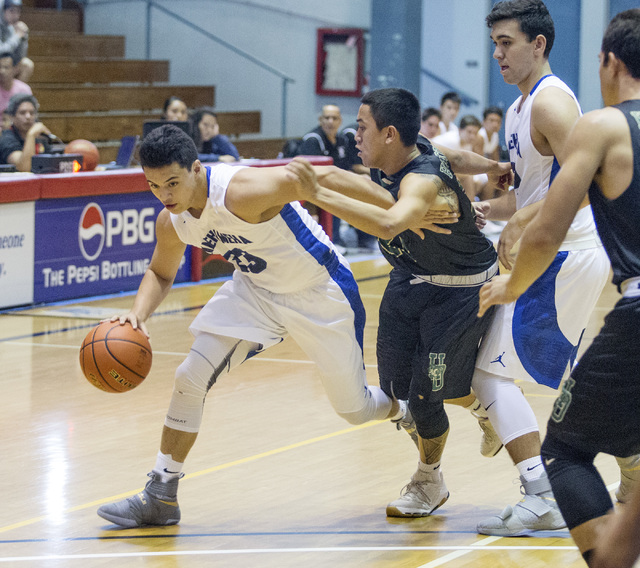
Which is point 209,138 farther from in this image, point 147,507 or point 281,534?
point 281,534

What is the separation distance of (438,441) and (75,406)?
2520mm

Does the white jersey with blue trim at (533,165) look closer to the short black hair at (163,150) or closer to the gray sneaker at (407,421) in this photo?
the gray sneaker at (407,421)

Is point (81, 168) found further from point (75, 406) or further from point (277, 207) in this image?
point (277, 207)

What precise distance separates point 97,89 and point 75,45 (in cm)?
122

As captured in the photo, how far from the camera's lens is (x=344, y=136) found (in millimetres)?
12891

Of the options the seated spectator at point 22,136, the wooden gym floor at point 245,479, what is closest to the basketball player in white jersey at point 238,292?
the wooden gym floor at point 245,479

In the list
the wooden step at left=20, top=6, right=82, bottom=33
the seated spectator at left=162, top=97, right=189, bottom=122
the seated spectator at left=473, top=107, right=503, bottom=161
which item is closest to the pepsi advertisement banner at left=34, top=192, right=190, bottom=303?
the seated spectator at left=162, top=97, right=189, bottom=122

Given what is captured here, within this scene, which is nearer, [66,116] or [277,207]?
[277,207]

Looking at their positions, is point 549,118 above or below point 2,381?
above

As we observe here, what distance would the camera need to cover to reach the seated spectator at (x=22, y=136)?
32.0 feet

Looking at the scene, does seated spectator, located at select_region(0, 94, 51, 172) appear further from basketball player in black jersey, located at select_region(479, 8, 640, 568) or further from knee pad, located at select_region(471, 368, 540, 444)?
basketball player in black jersey, located at select_region(479, 8, 640, 568)

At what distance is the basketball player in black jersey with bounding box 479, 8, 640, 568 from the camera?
284 centimetres

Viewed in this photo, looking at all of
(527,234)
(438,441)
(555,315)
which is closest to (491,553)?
(438,441)

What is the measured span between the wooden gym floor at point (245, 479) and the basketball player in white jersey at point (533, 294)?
24 cm
